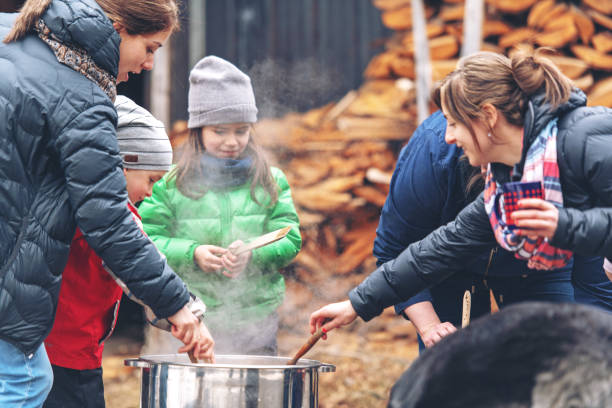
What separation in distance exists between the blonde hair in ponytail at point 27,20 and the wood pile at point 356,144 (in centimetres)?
336

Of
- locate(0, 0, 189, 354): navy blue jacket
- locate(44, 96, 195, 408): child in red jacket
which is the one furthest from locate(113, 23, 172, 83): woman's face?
locate(44, 96, 195, 408): child in red jacket

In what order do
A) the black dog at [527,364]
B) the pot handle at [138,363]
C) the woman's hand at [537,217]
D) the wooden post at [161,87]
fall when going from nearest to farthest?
the black dog at [527,364]
the woman's hand at [537,217]
the pot handle at [138,363]
the wooden post at [161,87]

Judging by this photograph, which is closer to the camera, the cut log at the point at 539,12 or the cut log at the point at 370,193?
the cut log at the point at 539,12

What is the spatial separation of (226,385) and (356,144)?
137 inches

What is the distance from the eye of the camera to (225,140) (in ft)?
10.4

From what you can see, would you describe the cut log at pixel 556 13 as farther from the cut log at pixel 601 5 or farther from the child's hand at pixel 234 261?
the child's hand at pixel 234 261

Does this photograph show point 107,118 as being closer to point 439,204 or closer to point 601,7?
point 439,204

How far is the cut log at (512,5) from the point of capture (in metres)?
5.23

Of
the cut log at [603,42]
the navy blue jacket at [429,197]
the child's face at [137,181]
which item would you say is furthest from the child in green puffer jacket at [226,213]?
the cut log at [603,42]

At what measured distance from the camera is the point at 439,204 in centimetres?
267

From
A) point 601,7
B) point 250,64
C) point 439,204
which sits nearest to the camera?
point 439,204

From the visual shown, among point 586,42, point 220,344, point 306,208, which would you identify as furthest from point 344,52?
point 220,344

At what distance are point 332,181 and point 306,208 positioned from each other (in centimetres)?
27

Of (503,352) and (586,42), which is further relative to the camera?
(586,42)
